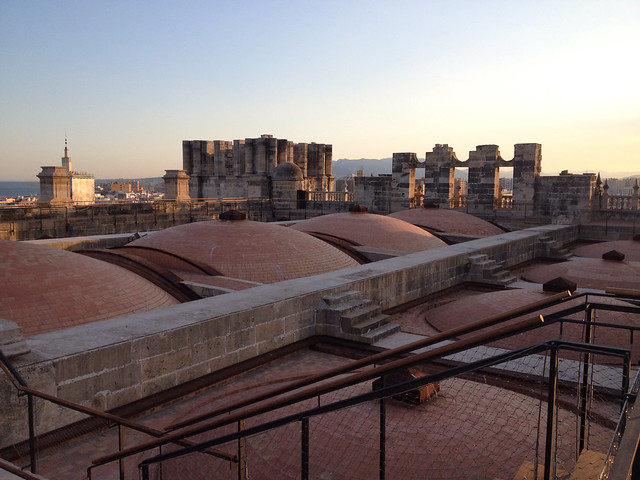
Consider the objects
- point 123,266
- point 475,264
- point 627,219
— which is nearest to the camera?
point 123,266

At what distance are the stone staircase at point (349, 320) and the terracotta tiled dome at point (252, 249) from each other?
119 inches

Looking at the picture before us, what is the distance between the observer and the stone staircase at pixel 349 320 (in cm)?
776

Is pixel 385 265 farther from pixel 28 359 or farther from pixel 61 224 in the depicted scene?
pixel 61 224

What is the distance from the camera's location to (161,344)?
18.9 ft

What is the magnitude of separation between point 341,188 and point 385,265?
156 feet

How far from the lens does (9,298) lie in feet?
22.1

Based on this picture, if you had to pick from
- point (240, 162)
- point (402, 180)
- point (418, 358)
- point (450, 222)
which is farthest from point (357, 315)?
point (240, 162)

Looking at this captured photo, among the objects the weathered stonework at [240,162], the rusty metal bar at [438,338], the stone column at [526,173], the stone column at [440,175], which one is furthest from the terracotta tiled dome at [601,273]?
the weathered stonework at [240,162]

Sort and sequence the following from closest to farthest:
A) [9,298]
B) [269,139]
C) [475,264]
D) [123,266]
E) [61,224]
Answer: [9,298]
[123,266]
[475,264]
[61,224]
[269,139]

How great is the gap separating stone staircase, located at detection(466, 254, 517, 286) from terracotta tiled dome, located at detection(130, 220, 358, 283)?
8.55 ft

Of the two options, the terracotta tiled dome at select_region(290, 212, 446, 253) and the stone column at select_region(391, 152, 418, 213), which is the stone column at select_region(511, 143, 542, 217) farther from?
the terracotta tiled dome at select_region(290, 212, 446, 253)

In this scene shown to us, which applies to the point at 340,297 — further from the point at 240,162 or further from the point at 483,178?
the point at 240,162

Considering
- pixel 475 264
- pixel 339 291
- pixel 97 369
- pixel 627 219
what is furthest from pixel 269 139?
pixel 97 369

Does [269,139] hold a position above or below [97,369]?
above
